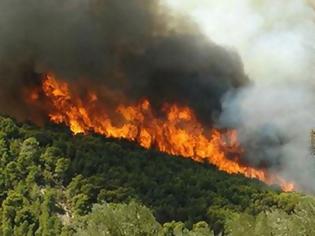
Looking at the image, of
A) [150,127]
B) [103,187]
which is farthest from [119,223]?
[150,127]

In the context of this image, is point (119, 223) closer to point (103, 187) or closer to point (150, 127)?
point (103, 187)

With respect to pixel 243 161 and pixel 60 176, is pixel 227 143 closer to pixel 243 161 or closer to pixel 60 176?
pixel 243 161

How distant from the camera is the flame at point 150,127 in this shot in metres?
113

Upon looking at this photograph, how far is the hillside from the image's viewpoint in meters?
80.1

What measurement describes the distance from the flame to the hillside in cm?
913

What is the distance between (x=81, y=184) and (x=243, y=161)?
31.1 meters

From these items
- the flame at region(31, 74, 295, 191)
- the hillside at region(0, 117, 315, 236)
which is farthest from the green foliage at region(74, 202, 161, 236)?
the flame at region(31, 74, 295, 191)

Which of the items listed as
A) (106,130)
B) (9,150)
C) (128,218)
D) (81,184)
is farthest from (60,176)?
(128,218)

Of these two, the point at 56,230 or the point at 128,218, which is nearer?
the point at 128,218

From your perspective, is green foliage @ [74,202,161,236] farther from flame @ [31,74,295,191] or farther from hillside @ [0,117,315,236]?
flame @ [31,74,295,191]

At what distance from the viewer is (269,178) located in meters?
107

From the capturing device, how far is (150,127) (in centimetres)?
11750

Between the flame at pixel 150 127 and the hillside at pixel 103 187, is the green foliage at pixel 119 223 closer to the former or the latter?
the hillside at pixel 103 187

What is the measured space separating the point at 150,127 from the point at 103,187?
1256 inches
